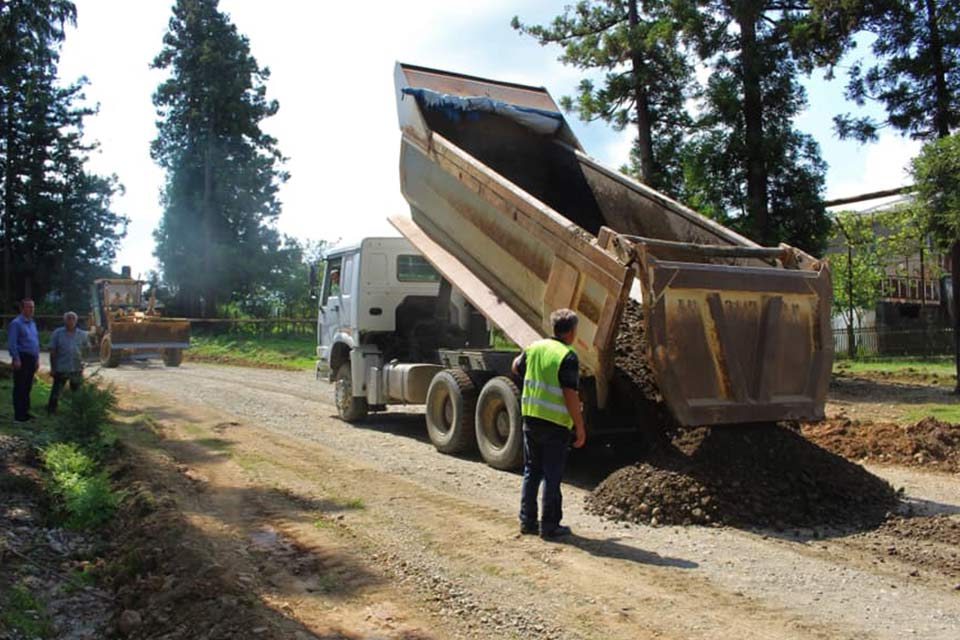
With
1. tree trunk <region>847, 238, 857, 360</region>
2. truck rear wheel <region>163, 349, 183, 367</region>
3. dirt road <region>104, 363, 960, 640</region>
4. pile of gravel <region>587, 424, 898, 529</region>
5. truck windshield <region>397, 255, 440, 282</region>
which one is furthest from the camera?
tree trunk <region>847, 238, 857, 360</region>

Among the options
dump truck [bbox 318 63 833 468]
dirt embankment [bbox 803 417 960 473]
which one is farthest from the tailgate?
dirt embankment [bbox 803 417 960 473]

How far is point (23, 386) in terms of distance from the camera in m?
10.8

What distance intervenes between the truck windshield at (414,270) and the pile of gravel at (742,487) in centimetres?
569

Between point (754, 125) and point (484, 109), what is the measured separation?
958cm

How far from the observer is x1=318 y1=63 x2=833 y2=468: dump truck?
272 inches

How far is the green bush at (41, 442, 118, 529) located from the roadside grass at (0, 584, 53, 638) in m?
1.52

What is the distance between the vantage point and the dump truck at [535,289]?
691 centimetres

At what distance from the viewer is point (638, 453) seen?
789 cm

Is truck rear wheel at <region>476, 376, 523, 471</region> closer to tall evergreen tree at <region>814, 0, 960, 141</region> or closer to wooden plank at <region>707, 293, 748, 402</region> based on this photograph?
wooden plank at <region>707, 293, 748, 402</region>

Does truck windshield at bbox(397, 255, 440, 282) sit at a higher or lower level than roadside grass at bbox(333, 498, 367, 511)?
higher

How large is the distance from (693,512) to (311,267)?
9.16 metres

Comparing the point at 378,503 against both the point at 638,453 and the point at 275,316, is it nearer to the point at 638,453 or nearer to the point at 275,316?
the point at 638,453

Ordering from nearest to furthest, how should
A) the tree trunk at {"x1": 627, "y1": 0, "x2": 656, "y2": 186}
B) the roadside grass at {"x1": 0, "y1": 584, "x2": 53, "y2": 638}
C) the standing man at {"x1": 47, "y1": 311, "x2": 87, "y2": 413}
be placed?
1. the roadside grass at {"x1": 0, "y1": 584, "x2": 53, "y2": 638}
2. the standing man at {"x1": 47, "y1": 311, "x2": 87, "y2": 413}
3. the tree trunk at {"x1": 627, "y1": 0, "x2": 656, "y2": 186}

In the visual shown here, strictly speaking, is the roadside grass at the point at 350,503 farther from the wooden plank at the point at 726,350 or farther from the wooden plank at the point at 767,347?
the wooden plank at the point at 767,347
